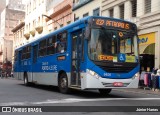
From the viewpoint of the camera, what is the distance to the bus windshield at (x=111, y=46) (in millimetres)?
14242

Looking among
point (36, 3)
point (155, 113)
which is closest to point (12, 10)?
point (36, 3)

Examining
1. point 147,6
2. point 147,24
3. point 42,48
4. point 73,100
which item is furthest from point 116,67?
point 147,6

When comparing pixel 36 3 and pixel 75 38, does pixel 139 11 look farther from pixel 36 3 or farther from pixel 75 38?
pixel 36 3

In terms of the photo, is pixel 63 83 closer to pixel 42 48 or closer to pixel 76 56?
pixel 76 56

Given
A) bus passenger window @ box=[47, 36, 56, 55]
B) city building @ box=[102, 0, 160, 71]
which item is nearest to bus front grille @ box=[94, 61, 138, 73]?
bus passenger window @ box=[47, 36, 56, 55]

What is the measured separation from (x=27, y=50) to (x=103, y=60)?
1101cm

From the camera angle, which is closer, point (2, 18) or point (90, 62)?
point (90, 62)

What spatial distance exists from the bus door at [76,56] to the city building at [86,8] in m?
21.2

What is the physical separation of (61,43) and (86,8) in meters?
23.0

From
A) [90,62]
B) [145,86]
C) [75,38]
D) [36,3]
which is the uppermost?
[36,3]

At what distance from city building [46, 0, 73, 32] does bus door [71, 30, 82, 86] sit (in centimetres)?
2792

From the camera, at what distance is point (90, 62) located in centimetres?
1418

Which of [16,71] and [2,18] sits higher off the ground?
[2,18]

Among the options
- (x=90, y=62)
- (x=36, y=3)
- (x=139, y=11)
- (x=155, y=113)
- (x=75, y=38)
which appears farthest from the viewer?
(x=36, y=3)
